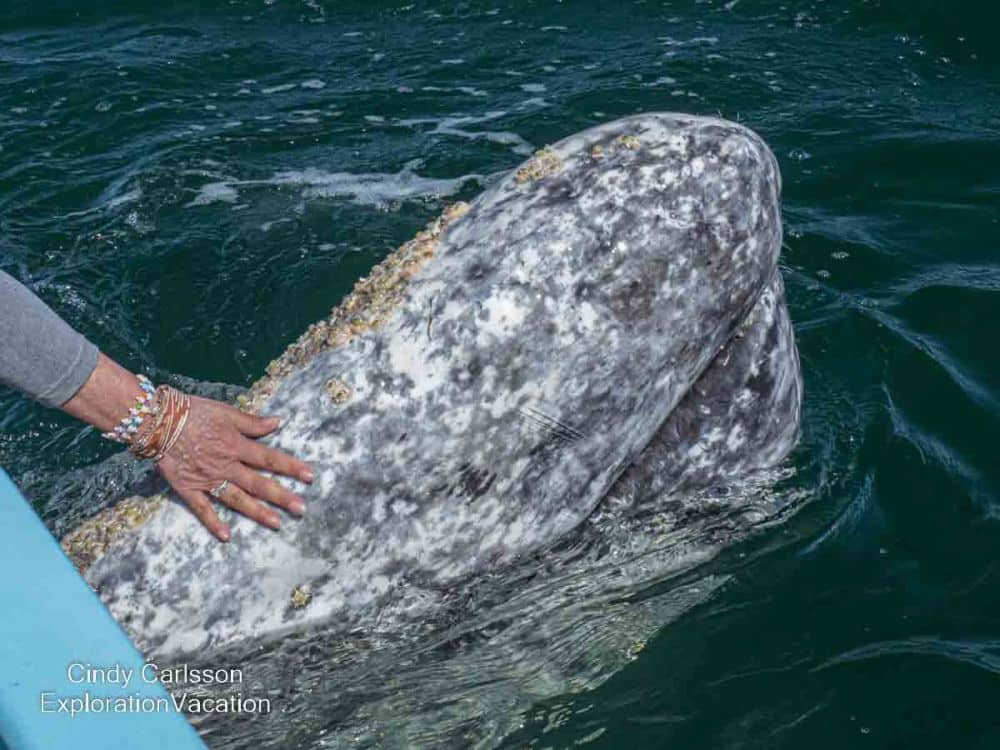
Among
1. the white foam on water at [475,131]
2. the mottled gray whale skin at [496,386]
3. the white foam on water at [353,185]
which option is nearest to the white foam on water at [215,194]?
the white foam on water at [353,185]

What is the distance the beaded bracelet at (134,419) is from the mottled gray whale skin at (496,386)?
0.31m

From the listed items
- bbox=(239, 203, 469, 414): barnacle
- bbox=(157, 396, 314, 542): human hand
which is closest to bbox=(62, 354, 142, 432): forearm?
bbox=(157, 396, 314, 542): human hand

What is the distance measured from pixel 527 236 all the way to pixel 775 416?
1487mm

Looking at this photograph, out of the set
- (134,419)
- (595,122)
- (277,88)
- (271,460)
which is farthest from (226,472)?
(277,88)

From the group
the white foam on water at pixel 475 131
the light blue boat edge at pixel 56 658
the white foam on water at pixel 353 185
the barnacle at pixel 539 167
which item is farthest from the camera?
the white foam on water at pixel 475 131

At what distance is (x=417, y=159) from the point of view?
8.80m

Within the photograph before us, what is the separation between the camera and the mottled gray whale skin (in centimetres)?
421

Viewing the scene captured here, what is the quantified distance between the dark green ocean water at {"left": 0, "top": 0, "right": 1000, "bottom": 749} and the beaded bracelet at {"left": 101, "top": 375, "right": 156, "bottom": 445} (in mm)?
745

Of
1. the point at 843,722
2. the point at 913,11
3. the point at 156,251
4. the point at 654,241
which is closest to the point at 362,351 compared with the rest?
the point at 654,241

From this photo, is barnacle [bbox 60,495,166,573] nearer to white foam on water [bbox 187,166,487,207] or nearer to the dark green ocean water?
the dark green ocean water

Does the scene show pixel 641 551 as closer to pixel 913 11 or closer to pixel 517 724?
pixel 517 724

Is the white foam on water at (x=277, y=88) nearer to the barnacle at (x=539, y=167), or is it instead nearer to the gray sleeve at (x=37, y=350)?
the barnacle at (x=539, y=167)

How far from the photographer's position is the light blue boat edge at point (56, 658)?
279 cm

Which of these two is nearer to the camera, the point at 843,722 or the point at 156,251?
the point at 843,722
